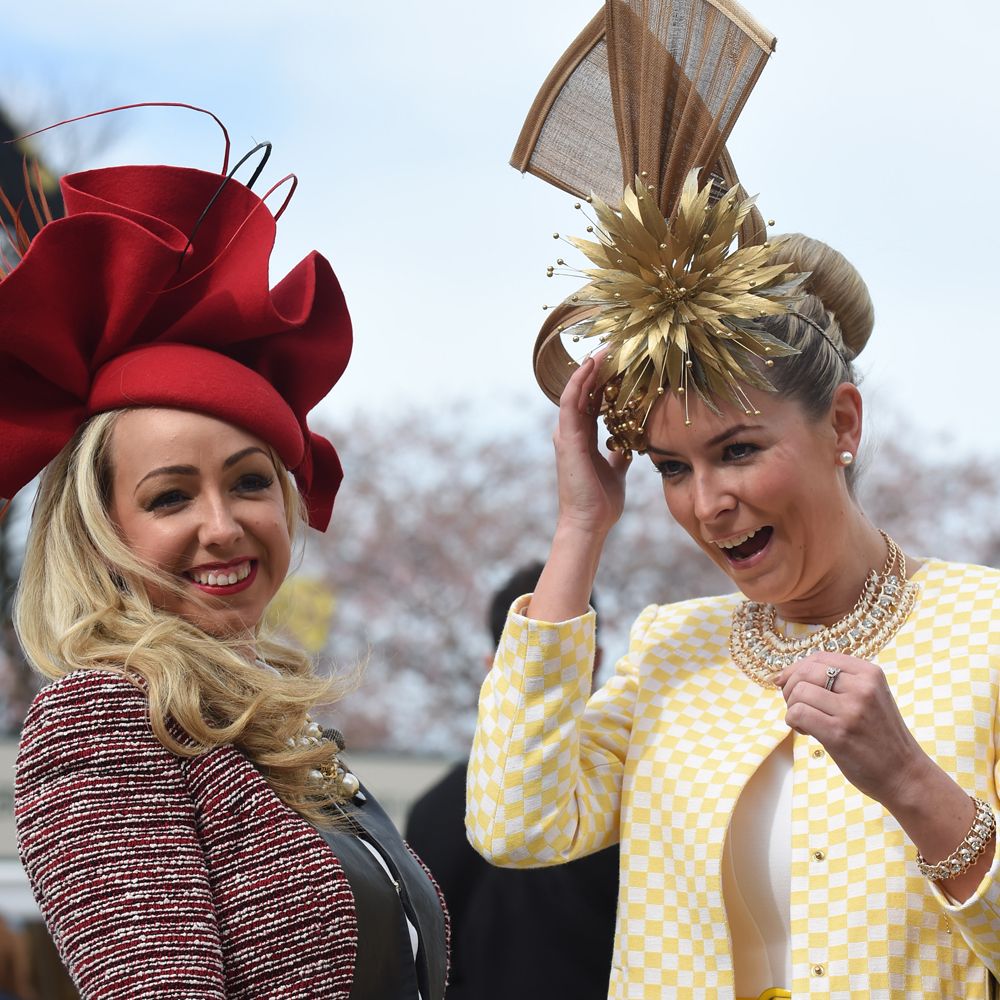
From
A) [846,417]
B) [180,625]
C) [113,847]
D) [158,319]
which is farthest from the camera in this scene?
[846,417]

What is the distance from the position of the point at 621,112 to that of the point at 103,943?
164 centimetres

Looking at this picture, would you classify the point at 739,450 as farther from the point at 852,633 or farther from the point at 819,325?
the point at 852,633

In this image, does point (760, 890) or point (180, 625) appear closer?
point (180, 625)

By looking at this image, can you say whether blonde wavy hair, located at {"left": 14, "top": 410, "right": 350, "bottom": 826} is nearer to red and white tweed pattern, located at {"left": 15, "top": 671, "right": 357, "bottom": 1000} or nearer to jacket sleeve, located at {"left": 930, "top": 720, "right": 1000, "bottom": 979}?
red and white tweed pattern, located at {"left": 15, "top": 671, "right": 357, "bottom": 1000}

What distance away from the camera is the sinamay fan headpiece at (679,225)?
2529 millimetres

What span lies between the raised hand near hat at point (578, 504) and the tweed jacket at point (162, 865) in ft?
2.16

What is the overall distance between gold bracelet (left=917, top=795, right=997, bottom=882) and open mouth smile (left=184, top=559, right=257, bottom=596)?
1.21 meters

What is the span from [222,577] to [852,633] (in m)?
1.14

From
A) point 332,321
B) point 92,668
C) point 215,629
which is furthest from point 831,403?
point 92,668

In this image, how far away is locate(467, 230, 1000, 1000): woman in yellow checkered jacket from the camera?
7.63 feet

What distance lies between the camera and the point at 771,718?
263 centimetres

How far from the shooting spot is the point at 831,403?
2.65 meters

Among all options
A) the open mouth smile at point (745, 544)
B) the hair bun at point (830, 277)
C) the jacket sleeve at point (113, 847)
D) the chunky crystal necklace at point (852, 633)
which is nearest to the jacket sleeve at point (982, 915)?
the chunky crystal necklace at point (852, 633)

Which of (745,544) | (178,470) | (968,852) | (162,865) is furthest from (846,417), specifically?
(162,865)
